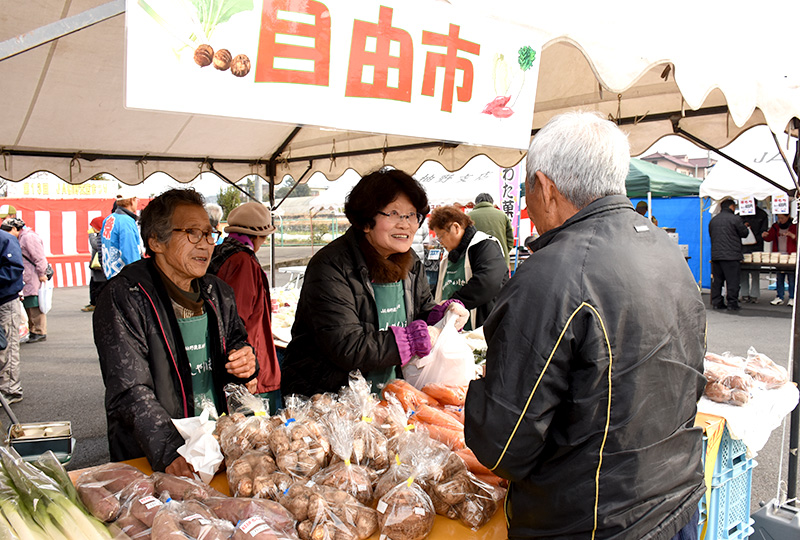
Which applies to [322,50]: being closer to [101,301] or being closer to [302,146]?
[101,301]

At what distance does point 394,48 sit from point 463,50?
31 cm

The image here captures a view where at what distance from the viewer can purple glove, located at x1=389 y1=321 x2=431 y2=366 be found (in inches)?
94.1

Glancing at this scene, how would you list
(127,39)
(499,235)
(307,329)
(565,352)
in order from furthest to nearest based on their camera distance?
(499,235)
(307,329)
(127,39)
(565,352)

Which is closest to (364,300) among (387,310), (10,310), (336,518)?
(387,310)

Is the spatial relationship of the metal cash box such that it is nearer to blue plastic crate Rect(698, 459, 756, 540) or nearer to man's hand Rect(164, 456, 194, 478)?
man's hand Rect(164, 456, 194, 478)

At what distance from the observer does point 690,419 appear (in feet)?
4.87

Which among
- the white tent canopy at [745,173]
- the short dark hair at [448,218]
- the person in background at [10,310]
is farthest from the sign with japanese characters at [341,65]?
the white tent canopy at [745,173]

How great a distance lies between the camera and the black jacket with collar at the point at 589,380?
1.24 meters

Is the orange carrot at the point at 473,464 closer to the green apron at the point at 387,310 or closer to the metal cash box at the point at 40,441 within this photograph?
the green apron at the point at 387,310

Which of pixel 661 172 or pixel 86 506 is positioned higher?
pixel 661 172

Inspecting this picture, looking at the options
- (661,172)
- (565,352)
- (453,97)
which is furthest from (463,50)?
(661,172)

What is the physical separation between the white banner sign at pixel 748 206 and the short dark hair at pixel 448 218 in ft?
33.0

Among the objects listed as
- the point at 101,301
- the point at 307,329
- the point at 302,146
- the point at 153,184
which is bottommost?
the point at 307,329

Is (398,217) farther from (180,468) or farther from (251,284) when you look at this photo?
(251,284)
